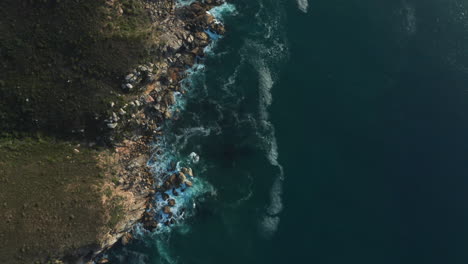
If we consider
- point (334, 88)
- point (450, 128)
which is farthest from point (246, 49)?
point (450, 128)

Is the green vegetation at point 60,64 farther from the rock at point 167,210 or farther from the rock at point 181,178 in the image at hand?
the rock at point 167,210

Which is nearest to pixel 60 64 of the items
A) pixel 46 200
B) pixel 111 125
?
pixel 111 125

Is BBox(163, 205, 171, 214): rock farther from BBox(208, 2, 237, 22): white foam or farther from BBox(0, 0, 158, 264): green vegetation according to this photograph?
BBox(208, 2, 237, 22): white foam

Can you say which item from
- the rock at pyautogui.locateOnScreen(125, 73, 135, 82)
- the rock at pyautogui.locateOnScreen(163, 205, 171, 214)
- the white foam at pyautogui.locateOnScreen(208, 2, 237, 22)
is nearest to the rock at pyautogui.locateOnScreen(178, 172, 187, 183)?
the rock at pyautogui.locateOnScreen(163, 205, 171, 214)

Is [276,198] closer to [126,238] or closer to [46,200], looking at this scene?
[126,238]

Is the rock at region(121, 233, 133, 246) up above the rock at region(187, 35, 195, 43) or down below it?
below

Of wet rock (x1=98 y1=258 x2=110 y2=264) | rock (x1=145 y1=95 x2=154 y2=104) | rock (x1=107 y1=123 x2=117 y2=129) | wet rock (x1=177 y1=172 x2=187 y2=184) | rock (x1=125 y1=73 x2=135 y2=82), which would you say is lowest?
wet rock (x1=98 y1=258 x2=110 y2=264)

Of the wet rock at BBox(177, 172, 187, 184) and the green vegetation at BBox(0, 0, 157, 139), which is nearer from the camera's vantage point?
the green vegetation at BBox(0, 0, 157, 139)
